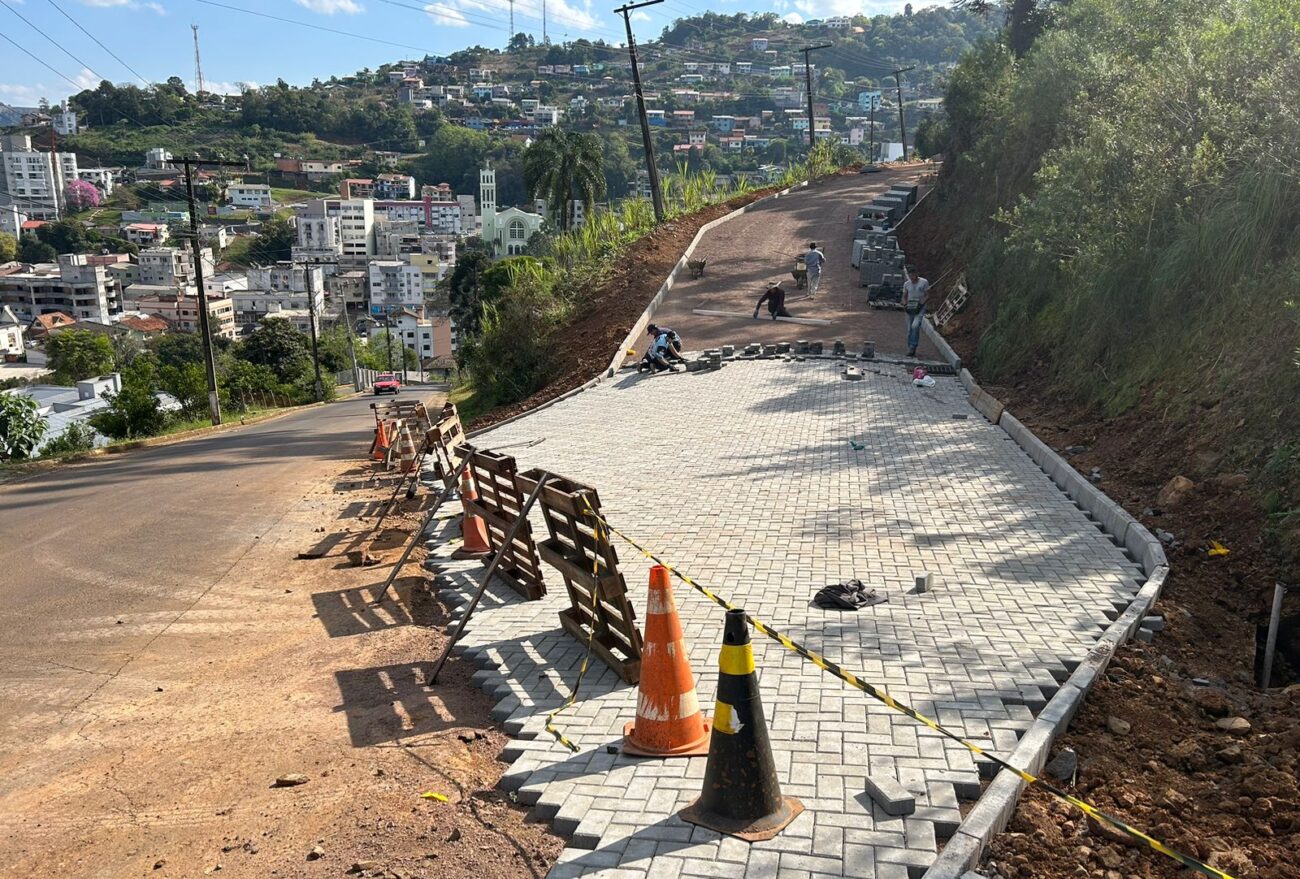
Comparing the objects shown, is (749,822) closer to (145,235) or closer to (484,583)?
(484,583)

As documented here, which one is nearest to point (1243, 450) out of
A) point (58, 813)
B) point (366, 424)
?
point (58, 813)

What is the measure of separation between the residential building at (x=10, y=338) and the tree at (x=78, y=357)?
3457 centimetres

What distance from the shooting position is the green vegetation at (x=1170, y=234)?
32.2 feet

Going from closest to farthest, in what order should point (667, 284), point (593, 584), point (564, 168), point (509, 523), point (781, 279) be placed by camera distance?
point (593, 584) → point (509, 523) → point (667, 284) → point (781, 279) → point (564, 168)

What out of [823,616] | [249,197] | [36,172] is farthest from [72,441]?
[36,172]

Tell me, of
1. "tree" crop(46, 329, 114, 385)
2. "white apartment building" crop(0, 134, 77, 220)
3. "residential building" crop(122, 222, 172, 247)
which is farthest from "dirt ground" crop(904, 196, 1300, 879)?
"white apartment building" crop(0, 134, 77, 220)

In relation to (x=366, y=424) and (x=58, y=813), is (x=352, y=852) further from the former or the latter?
(x=366, y=424)

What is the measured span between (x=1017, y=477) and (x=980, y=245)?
13.1 meters

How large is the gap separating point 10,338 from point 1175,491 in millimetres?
124665

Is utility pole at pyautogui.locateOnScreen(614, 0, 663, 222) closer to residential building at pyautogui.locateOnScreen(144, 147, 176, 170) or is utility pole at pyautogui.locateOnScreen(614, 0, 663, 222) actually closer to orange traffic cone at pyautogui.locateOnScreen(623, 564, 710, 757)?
orange traffic cone at pyautogui.locateOnScreen(623, 564, 710, 757)

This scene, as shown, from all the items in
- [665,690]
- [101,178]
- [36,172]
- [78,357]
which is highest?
[36,172]

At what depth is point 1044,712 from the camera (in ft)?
16.8

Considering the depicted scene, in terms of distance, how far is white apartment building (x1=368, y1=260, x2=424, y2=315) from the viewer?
15612cm

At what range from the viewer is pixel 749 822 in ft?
13.9
